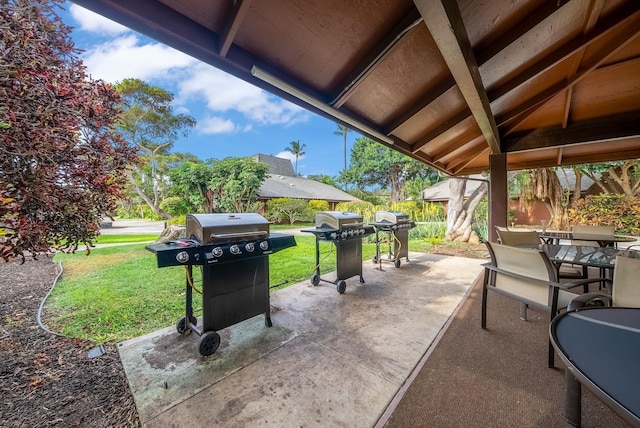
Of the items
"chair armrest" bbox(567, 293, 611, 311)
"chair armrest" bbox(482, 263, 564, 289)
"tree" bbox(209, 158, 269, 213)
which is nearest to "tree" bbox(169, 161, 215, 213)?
"tree" bbox(209, 158, 269, 213)

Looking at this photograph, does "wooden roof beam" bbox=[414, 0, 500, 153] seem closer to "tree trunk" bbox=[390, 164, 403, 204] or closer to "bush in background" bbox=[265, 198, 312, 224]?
"bush in background" bbox=[265, 198, 312, 224]

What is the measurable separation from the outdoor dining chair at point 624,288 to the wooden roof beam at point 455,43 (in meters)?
1.69

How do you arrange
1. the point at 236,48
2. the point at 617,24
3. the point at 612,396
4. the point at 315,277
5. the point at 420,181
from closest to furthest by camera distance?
the point at 612,396 < the point at 236,48 < the point at 617,24 < the point at 315,277 < the point at 420,181

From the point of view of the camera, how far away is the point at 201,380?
78.1 inches

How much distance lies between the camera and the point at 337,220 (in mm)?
3867

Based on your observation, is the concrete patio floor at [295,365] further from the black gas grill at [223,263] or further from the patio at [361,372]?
the black gas grill at [223,263]

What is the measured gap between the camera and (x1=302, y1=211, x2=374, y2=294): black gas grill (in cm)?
380

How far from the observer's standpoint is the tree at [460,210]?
9023 millimetres

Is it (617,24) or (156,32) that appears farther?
(617,24)

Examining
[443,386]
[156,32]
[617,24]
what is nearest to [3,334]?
[156,32]

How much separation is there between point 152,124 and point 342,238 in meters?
18.4

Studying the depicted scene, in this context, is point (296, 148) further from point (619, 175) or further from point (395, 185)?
point (619, 175)

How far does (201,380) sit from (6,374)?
164cm

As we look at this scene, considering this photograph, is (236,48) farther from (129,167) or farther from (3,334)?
(3,334)
